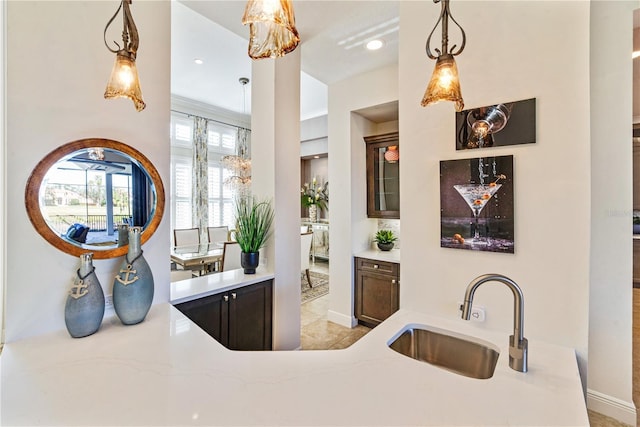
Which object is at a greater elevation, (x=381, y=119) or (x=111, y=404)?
(x=381, y=119)

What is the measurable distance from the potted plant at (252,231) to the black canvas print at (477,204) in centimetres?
144

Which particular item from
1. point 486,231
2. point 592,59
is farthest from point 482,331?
point 592,59

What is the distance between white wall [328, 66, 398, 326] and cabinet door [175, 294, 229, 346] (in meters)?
1.64

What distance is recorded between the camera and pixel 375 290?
10.3ft

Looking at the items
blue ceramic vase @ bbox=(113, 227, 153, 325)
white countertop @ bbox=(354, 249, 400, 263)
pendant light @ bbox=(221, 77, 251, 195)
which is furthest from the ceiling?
blue ceramic vase @ bbox=(113, 227, 153, 325)

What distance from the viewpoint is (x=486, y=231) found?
1.60 m

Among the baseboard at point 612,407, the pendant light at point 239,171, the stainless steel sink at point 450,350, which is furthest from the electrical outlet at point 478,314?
the pendant light at point 239,171

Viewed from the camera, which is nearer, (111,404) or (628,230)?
(111,404)

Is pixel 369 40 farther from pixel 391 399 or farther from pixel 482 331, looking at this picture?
pixel 391 399

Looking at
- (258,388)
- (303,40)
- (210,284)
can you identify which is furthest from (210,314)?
(303,40)

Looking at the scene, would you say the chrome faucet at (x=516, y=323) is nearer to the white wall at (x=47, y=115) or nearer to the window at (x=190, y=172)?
the white wall at (x=47, y=115)

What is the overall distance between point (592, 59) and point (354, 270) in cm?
263

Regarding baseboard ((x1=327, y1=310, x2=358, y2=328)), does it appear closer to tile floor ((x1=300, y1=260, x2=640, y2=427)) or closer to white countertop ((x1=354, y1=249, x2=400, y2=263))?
tile floor ((x1=300, y1=260, x2=640, y2=427))

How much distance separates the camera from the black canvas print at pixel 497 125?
1.48 m
